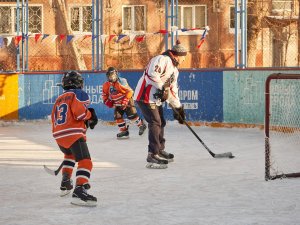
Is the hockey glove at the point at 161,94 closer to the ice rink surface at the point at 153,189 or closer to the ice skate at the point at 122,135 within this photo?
the ice rink surface at the point at 153,189

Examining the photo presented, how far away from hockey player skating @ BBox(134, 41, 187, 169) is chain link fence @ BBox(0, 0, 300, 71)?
16.7 m

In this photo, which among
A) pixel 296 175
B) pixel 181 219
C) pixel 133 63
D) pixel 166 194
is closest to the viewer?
pixel 181 219

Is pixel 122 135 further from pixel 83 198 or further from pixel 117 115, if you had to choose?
pixel 83 198

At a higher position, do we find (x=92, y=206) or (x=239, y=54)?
(x=239, y=54)

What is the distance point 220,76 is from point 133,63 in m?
12.0

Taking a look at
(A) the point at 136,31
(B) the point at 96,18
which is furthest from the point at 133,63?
(B) the point at 96,18

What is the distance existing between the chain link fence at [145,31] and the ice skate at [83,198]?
19.4 m

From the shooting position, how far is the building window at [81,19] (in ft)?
88.3

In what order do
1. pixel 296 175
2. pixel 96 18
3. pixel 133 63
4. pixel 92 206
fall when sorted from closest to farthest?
pixel 92 206, pixel 296 175, pixel 96 18, pixel 133 63

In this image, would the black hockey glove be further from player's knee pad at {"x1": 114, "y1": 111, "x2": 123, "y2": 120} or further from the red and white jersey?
player's knee pad at {"x1": 114, "y1": 111, "x2": 123, "y2": 120}

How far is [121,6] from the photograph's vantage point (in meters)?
27.4

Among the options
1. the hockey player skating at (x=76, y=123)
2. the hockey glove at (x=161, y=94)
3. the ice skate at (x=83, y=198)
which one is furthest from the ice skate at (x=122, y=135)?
the ice skate at (x=83, y=198)

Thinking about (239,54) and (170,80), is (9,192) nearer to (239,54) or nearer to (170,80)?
(170,80)

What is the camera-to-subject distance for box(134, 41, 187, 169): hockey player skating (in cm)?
892
